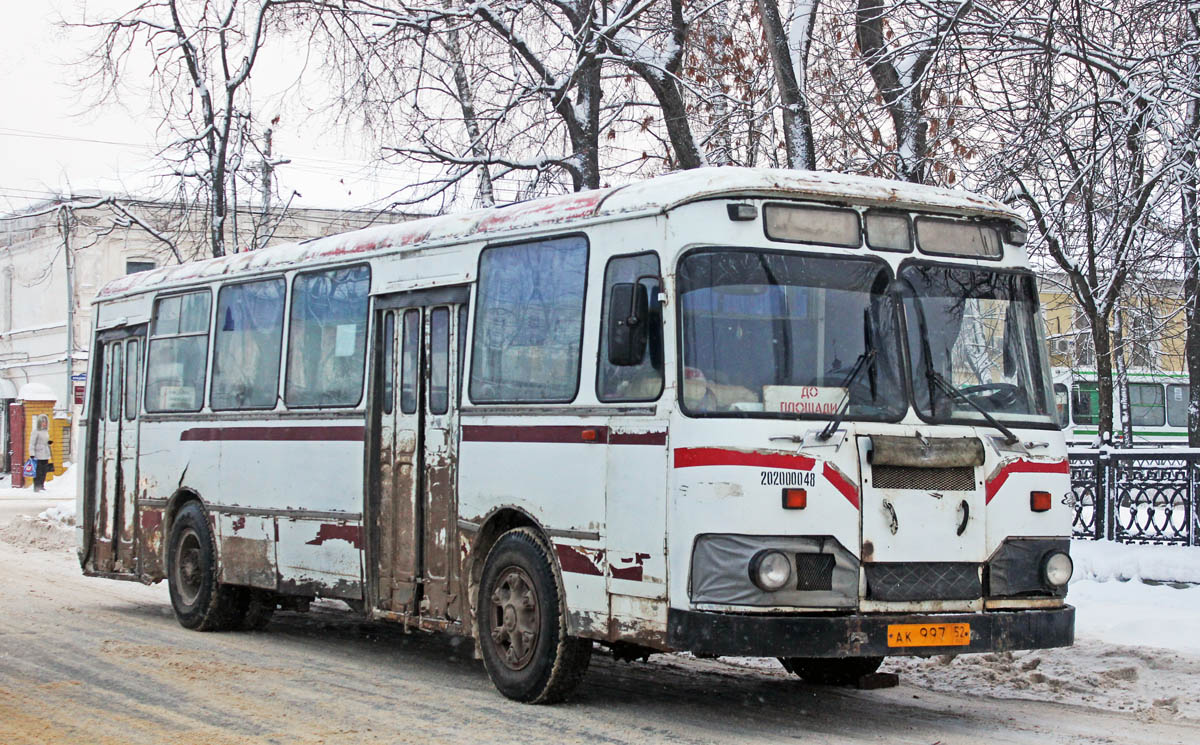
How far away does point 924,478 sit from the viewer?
8.24m

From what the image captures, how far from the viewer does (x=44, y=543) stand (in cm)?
2300

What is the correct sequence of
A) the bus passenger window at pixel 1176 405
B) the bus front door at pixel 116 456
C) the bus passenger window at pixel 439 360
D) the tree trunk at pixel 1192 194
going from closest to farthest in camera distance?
1. the bus passenger window at pixel 439 360
2. the tree trunk at pixel 1192 194
3. the bus front door at pixel 116 456
4. the bus passenger window at pixel 1176 405

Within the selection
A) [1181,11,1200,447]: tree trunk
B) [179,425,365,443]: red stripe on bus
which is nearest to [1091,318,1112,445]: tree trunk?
[1181,11,1200,447]: tree trunk

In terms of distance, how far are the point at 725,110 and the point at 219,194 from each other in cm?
806

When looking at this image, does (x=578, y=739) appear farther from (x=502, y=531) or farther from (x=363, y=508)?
(x=363, y=508)

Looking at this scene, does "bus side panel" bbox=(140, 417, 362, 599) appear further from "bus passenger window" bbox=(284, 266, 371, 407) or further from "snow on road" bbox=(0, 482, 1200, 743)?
"snow on road" bbox=(0, 482, 1200, 743)

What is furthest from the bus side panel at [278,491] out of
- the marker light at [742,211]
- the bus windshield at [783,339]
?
the marker light at [742,211]

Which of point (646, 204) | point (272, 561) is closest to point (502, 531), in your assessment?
point (646, 204)

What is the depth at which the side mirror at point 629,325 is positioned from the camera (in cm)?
826

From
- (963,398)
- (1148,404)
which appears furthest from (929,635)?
(1148,404)

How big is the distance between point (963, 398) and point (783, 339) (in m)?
1.19

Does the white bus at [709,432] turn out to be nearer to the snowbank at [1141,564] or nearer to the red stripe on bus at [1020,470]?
the red stripe on bus at [1020,470]

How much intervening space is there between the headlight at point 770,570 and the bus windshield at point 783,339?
731mm

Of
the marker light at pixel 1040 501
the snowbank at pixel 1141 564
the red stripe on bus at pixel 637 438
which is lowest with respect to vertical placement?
the snowbank at pixel 1141 564
